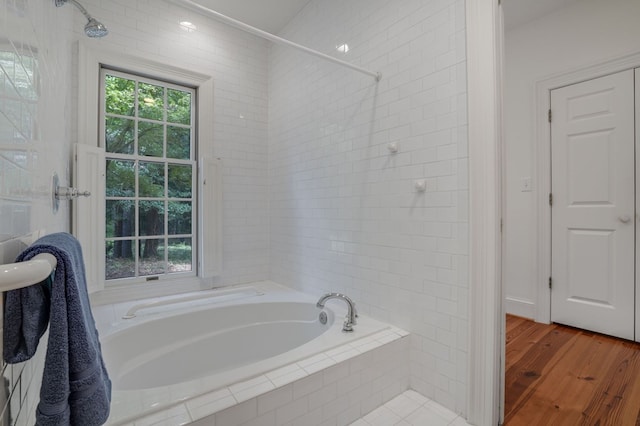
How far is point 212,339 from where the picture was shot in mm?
2203

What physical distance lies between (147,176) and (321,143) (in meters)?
1.49

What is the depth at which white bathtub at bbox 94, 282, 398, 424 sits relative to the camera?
1.46 metres

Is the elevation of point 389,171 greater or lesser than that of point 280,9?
lesser

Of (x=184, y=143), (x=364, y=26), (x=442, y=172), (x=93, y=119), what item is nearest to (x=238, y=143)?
(x=184, y=143)

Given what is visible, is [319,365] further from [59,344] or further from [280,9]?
[280,9]

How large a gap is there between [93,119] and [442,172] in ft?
8.10

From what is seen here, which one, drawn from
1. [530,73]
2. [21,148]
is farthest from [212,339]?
[530,73]

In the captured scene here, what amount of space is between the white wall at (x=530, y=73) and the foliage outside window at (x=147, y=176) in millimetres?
2831

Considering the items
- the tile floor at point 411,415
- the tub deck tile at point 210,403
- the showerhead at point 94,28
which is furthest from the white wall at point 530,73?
the showerhead at point 94,28

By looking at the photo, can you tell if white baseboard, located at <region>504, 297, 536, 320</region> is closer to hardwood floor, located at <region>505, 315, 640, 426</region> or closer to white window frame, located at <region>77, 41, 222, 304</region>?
hardwood floor, located at <region>505, 315, 640, 426</region>

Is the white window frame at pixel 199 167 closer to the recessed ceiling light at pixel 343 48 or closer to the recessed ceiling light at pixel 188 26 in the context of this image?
the recessed ceiling light at pixel 188 26

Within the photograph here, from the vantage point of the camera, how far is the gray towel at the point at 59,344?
0.54 metres

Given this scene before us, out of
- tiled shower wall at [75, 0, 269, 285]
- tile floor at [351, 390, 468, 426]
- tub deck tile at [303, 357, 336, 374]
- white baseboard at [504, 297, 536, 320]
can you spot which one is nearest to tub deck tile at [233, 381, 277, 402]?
tub deck tile at [303, 357, 336, 374]

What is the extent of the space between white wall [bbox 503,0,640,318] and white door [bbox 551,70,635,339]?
0.61 feet
